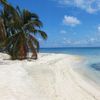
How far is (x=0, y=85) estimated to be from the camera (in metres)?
9.62

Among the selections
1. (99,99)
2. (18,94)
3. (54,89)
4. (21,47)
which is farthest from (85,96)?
(21,47)

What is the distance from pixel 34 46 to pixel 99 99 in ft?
48.2

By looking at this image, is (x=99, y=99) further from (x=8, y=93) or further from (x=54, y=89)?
(x=8, y=93)

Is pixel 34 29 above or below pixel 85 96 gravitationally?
above

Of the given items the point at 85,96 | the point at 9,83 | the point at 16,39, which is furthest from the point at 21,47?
the point at 85,96

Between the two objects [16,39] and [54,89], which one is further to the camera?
[16,39]

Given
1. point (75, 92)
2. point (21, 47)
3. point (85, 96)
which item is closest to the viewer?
point (85, 96)

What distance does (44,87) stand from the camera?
9.84 meters

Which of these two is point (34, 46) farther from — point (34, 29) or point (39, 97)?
point (39, 97)

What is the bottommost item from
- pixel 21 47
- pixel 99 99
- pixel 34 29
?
pixel 99 99

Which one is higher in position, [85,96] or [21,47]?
[21,47]

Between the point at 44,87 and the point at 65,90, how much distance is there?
2.64 feet

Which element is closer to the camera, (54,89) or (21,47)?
(54,89)

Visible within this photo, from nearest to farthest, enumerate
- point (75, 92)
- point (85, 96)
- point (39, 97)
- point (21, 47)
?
point (39, 97), point (85, 96), point (75, 92), point (21, 47)
